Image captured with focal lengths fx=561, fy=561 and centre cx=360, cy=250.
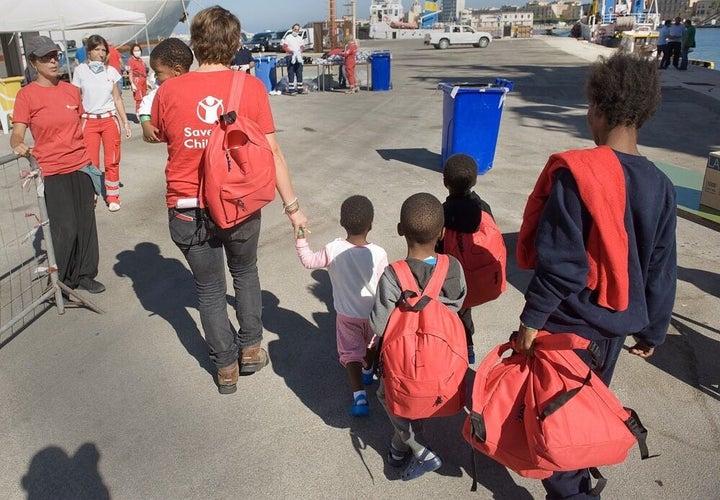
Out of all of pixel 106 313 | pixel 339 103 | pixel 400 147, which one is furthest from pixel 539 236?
pixel 339 103

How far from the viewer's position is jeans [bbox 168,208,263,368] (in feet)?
10.1

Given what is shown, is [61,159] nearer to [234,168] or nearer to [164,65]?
[164,65]

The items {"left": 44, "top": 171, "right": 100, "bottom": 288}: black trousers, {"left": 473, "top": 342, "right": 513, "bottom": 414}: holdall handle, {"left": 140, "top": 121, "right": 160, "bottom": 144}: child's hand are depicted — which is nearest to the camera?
{"left": 473, "top": 342, "right": 513, "bottom": 414}: holdall handle

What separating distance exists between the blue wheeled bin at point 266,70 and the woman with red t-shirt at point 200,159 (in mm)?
15163

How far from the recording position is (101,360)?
3879mm

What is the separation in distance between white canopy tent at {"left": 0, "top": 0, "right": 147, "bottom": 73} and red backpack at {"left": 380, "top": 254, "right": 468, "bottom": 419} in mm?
10558

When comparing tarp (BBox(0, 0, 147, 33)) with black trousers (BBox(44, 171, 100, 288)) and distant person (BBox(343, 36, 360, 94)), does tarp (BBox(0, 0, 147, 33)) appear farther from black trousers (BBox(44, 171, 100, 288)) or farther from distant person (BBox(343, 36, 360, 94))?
distant person (BBox(343, 36, 360, 94))

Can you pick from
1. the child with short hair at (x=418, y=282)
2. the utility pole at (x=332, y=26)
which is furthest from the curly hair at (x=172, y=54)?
the utility pole at (x=332, y=26)

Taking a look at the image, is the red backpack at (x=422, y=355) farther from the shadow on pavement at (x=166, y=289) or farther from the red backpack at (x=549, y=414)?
the shadow on pavement at (x=166, y=289)

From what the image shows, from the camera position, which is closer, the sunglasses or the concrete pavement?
the concrete pavement

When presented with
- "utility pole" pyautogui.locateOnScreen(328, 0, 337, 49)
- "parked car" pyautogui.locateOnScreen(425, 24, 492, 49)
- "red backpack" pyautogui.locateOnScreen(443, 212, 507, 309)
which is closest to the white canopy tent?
"red backpack" pyautogui.locateOnScreen(443, 212, 507, 309)

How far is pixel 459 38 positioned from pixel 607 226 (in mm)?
44789

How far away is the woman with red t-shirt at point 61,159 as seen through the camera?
14.6ft

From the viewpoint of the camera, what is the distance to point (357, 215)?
3.03 meters
